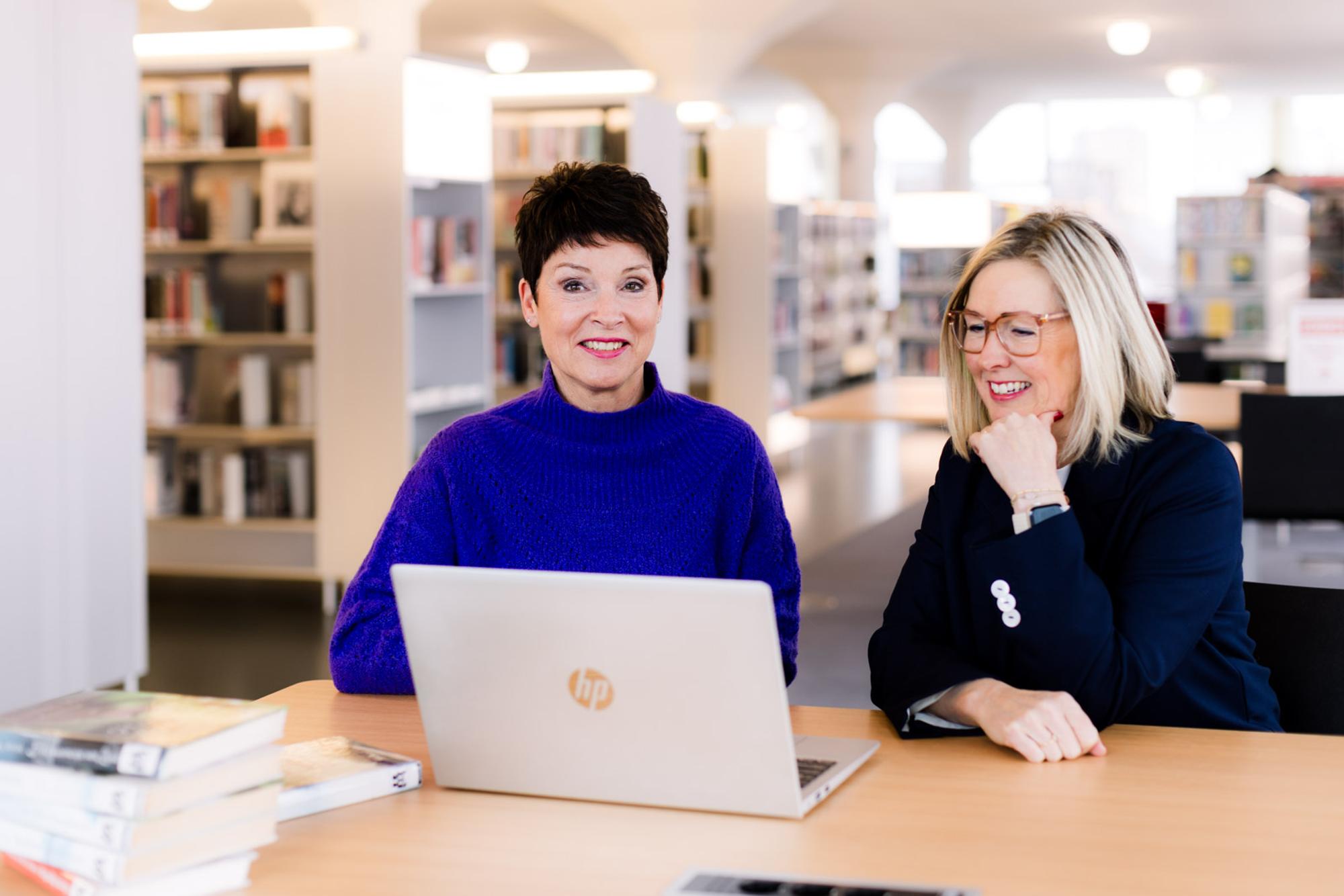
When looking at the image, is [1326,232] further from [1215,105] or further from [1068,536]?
[1068,536]

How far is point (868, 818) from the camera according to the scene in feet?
4.54

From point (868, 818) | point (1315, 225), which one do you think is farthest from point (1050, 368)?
point (1315, 225)

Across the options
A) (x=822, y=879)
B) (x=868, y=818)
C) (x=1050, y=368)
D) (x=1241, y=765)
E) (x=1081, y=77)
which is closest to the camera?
(x=822, y=879)

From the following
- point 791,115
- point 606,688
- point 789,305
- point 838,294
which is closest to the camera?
point 606,688

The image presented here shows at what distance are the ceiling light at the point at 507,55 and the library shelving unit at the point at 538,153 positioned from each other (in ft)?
19.6

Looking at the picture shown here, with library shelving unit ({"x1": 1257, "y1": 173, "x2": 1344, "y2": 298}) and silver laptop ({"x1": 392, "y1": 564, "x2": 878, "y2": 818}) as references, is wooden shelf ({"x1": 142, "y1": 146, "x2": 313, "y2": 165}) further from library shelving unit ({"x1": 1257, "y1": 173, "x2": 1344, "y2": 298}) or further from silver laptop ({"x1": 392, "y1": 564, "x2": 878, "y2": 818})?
library shelving unit ({"x1": 1257, "y1": 173, "x2": 1344, "y2": 298})

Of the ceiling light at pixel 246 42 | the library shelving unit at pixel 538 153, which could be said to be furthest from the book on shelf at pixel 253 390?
the library shelving unit at pixel 538 153

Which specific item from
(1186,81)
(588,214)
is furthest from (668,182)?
(1186,81)

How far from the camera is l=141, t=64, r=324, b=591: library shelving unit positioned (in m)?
6.13

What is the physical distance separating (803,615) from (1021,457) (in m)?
3.96

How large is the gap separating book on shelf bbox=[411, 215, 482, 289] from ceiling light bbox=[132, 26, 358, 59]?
77cm

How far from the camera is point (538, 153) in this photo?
7.48 meters

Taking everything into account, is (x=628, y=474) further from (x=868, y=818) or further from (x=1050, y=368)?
(x=868, y=818)

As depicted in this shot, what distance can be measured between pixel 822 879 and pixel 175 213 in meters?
5.60
